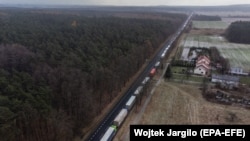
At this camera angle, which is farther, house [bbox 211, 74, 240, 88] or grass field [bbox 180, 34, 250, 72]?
grass field [bbox 180, 34, 250, 72]

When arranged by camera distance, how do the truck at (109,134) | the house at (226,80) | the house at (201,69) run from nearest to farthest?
the truck at (109,134) → the house at (226,80) → the house at (201,69)

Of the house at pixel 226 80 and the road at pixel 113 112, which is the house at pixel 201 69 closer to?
the house at pixel 226 80

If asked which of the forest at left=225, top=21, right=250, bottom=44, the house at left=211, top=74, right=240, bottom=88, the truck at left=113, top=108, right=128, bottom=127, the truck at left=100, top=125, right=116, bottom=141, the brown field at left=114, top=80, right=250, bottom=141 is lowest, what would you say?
the brown field at left=114, top=80, right=250, bottom=141

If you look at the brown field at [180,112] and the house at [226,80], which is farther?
the house at [226,80]

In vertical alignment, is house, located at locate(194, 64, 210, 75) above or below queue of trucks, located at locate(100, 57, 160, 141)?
above

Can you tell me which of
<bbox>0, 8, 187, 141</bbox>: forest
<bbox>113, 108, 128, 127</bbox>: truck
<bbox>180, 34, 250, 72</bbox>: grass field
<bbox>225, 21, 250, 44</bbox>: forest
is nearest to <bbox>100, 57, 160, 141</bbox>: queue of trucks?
<bbox>113, 108, 128, 127</bbox>: truck

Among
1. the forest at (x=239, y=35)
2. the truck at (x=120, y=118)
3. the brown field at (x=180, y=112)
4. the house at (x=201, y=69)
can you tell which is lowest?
the brown field at (x=180, y=112)

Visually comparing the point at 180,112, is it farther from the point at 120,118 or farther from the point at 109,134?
the point at 109,134

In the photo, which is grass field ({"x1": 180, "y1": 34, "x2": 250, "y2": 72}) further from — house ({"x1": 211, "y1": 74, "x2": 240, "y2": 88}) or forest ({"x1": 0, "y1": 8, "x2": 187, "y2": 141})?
forest ({"x1": 0, "y1": 8, "x2": 187, "y2": 141})

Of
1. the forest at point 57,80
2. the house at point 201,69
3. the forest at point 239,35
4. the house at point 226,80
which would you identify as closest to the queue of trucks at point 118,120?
the forest at point 57,80
